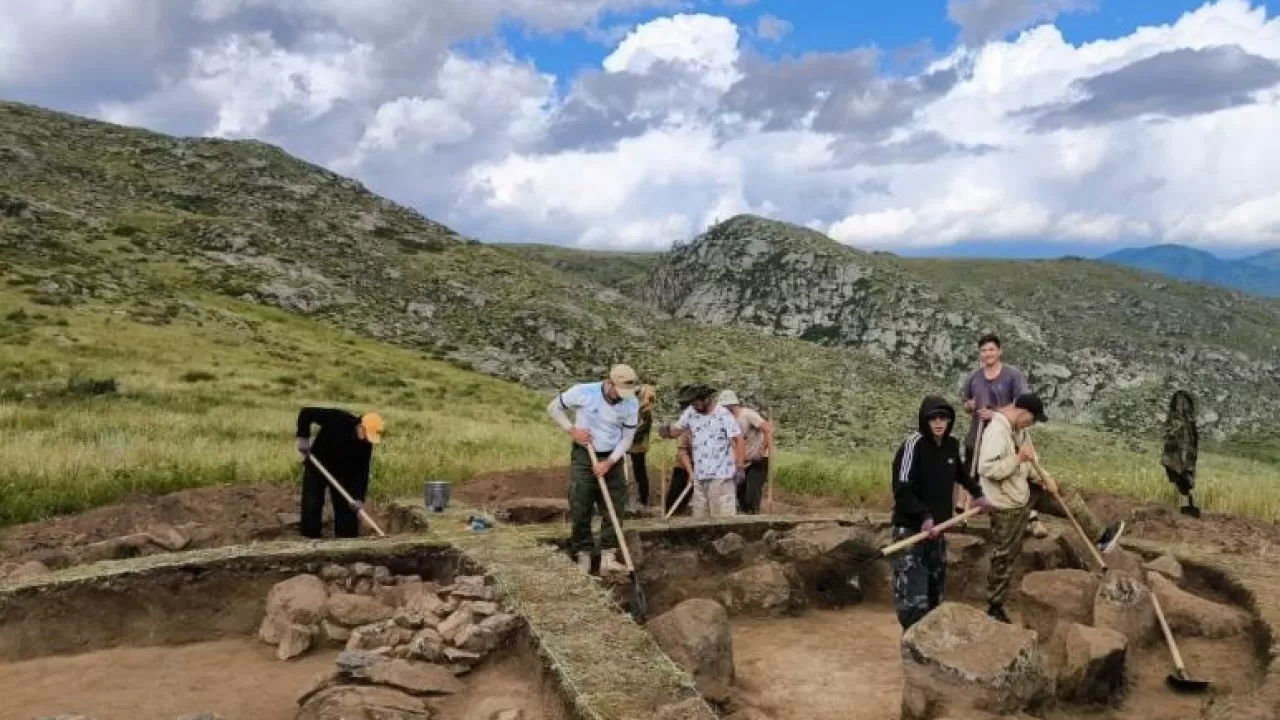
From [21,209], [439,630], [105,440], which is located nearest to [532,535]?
[439,630]

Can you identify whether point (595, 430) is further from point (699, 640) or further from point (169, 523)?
point (169, 523)

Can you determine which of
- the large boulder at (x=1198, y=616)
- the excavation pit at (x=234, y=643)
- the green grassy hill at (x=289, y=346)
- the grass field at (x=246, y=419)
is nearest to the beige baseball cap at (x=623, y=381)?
the excavation pit at (x=234, y=643)

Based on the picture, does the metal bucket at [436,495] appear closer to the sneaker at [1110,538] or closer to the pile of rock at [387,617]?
the pile of rock at [387,617]

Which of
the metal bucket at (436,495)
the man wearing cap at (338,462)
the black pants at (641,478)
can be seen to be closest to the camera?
the man wearing cap at (338,462)

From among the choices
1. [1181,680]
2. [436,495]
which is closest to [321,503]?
[436,495]

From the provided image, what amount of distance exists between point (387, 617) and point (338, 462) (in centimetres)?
348

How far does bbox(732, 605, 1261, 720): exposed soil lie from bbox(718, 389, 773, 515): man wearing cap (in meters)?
3.00

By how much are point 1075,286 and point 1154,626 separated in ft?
479

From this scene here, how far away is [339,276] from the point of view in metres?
62.8

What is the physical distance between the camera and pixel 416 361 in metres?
48.7

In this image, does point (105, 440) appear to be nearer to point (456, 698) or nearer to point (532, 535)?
point (532, 535)

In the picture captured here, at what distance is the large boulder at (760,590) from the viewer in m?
10.7

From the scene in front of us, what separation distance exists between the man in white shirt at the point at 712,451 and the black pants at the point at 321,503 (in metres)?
4.16

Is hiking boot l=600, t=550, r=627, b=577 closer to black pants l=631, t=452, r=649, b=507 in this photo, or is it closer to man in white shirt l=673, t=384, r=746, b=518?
man in white shirt l=673, t=384, r=746, b=518
